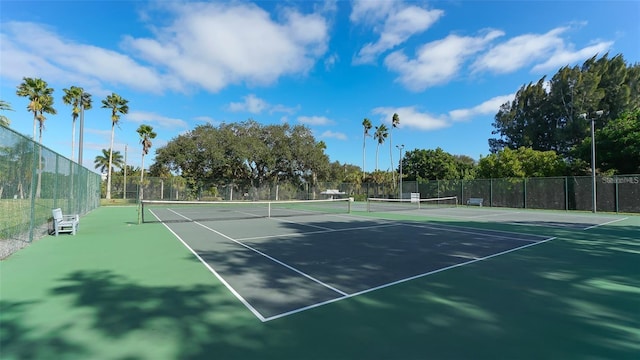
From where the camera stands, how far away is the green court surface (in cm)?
300

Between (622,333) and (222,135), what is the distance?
127 ft

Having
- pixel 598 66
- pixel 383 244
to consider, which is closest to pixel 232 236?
pixel 383 244

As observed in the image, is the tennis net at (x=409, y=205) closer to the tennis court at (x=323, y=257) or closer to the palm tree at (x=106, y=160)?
the tennis court at (x=323, y=257)

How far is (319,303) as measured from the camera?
4145 mm

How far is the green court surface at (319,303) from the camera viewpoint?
9.85 ft

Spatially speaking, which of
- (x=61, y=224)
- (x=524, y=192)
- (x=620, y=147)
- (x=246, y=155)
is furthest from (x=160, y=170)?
(x=620, y=147)

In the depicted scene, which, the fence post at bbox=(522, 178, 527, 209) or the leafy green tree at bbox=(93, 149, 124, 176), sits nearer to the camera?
the fence post at bbox=(522, 178, 527, 209)

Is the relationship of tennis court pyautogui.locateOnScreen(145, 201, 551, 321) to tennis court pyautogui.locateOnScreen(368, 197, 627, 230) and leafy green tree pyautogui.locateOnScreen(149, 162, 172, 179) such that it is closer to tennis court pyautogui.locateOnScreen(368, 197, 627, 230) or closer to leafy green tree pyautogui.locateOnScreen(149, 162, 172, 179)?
tennis court pyautogui.locateOnScreen(368, 197, 627, 230)

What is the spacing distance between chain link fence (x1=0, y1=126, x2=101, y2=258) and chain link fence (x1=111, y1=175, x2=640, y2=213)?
73.9ft

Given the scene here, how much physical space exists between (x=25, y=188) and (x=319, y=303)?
25.2 ft

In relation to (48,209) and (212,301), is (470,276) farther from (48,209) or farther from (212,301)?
(48,209)

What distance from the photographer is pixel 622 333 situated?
3.32 meters

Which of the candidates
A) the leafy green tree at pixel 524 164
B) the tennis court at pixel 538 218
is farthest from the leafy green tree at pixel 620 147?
the tennis court at pixel 538 218

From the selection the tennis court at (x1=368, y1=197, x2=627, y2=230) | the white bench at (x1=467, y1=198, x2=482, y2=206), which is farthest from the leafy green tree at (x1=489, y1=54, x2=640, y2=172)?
the tennis court at (x1=368, y1=197, x2=627, y2=230)
